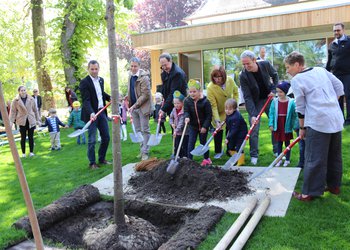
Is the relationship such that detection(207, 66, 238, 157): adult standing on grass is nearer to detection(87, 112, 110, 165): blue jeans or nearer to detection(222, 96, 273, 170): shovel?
detection(222, 96, 273, 170): shovel

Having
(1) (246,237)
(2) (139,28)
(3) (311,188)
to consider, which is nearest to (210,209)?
(1) (246,237)

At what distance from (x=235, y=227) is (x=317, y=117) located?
152cm

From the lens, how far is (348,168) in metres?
5.34

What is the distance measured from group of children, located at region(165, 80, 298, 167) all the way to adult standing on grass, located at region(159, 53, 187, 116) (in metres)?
0.17

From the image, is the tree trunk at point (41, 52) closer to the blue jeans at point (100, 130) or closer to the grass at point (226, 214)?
the grass at point (226, 214)

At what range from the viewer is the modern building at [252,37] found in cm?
1308

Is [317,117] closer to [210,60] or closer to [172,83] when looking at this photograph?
[172,83]

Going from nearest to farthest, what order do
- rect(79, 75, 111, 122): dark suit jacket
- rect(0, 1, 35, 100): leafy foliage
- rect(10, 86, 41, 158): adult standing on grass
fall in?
1. rect(79, 75, 111, 122): dark suit jacket
2. rect(10, 86, 41, 158): adult standing on grass
3. rect(0, 1, 35, 100): leafy foliage

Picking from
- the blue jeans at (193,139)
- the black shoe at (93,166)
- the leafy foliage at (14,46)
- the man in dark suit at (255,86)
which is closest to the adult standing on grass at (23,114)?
the black shoe at (93,166)

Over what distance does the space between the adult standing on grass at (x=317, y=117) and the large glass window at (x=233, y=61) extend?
12.5 m

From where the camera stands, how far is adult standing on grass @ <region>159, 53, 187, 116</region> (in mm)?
6414

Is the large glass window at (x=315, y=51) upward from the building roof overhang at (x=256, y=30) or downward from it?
downward

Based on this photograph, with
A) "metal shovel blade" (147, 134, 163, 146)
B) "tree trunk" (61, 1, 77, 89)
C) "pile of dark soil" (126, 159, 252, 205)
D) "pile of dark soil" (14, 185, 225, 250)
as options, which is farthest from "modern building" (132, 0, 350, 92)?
"pile of dark soil" (14, 185, 225, 250)

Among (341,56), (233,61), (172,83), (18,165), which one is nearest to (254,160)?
(172,83)
